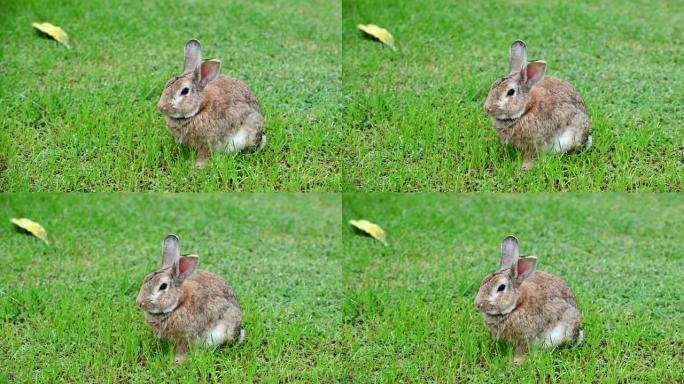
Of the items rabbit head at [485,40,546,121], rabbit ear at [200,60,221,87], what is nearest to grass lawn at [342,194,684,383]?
rabbit head at [485,40,546,121]

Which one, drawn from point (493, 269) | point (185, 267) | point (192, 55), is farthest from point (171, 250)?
point (493, 269)

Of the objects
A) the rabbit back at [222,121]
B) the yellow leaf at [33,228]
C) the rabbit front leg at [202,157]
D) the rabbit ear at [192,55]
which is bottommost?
the yellow leaf at [33,228]

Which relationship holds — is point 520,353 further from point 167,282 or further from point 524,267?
point 167,282

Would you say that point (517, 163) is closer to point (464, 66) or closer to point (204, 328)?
point (464, 66)

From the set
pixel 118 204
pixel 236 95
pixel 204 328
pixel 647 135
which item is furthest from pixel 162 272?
pixel 647 135

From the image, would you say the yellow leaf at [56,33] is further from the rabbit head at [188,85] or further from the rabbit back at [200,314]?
the rabbit back at [200,314]

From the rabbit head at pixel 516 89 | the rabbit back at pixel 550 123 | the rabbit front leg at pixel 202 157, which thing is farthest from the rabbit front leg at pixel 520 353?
the rabbit front leg at pixel 202 157

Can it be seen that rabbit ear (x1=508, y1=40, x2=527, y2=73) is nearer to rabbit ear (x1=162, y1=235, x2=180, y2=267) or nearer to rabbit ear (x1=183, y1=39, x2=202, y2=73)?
rabbit ear (x1=183, y1=39, x2=202, y2=73)
